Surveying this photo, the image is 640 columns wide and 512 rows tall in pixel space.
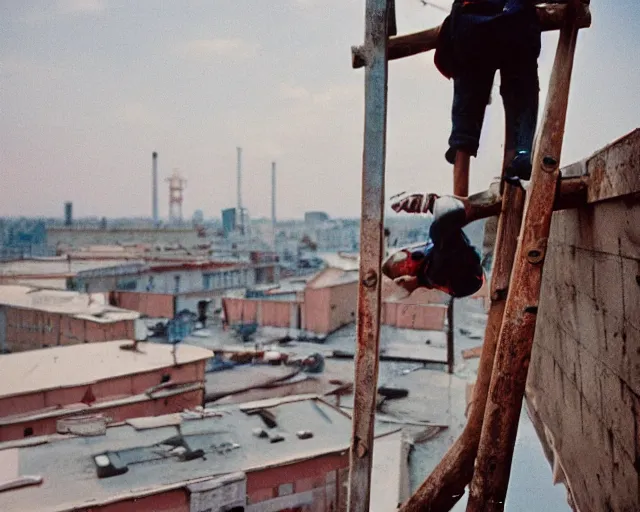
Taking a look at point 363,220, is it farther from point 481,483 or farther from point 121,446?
point 121,446

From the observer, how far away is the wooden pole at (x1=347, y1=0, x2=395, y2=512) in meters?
1.73

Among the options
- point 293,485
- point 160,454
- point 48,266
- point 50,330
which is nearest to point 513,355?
point 293,485

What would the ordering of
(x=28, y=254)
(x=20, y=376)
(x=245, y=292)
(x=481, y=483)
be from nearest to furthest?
(x=481, y=483) < (x=20, y=376) < (x=245, y=292) < (x=28, y=254)

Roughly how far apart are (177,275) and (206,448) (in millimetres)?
19542

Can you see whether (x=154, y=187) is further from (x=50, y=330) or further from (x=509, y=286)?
(x=509, y=286)

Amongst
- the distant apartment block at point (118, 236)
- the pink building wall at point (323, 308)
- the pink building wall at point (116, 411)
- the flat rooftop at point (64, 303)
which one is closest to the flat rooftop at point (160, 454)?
the pink building wall at point (116, 411)

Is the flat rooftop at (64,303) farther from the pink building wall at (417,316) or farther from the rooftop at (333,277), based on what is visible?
the pink building wall at (417,316)

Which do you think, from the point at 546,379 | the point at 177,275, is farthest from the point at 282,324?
the point at 546,379

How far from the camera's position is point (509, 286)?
176 centimetres

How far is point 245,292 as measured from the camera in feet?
79.8

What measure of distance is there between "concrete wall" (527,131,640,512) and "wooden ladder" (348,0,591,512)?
0.78ft

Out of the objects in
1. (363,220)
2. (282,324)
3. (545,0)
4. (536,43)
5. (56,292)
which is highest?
(545,0)

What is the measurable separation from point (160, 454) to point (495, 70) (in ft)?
19.9

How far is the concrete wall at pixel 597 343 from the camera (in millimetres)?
1697
